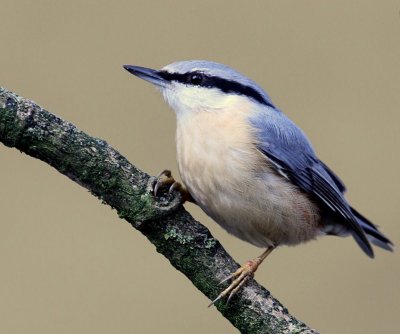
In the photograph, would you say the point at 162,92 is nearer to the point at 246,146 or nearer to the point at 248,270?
the point at 246,146

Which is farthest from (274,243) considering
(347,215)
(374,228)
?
(374,228)

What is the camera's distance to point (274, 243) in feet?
5.61

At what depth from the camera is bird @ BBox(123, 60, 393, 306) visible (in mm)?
1610

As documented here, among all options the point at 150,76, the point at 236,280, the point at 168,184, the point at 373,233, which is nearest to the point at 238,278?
the point at 236,280

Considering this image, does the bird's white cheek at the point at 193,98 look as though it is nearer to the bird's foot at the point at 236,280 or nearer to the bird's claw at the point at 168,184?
the bird's claw at the point at 168,184

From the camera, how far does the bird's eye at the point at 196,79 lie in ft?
5.53

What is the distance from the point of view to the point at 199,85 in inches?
66.6

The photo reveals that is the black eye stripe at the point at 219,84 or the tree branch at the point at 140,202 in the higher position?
the black eye stripe at the point at 219,84

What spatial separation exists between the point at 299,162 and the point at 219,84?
31cm

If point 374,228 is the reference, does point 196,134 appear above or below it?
below

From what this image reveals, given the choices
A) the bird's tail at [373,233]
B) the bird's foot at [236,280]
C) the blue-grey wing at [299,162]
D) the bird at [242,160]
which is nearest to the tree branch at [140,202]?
the bird's foot at [236,280]

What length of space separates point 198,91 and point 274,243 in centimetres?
45

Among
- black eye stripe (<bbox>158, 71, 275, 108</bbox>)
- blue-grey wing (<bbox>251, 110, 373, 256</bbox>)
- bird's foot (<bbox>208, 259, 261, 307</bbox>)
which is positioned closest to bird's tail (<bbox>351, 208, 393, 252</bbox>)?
blue-grey wing (<bbox>251, 110, 373, 256</bbox>)

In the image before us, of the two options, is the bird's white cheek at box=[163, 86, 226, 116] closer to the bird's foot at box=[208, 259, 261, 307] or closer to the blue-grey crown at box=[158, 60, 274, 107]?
the blue-grey crown at box=[158, 60, 274, 107]
